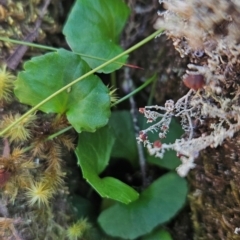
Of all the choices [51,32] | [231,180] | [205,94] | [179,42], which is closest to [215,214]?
[231,180]

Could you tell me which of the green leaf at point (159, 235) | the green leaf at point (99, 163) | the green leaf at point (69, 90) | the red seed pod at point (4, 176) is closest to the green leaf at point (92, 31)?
the green leaf at point (69, 90)

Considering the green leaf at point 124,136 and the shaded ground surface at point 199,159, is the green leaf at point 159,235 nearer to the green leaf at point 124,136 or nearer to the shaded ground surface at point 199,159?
the shaded ground surface at point 199,159

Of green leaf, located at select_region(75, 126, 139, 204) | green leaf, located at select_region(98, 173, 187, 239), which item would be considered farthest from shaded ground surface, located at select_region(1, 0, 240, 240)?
green leaf, located at select_region(75, 126, 139, 204)

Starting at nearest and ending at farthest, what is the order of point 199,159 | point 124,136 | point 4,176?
point 4,176
point 199,159
point 124,136

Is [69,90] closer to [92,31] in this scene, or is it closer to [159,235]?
[92,31]

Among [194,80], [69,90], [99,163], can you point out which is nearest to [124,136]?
[99,163]

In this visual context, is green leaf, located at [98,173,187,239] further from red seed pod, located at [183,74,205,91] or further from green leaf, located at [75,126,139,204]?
red seed pod, located at [183,74,205,91]

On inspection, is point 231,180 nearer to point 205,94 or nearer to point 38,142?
point 205,94
